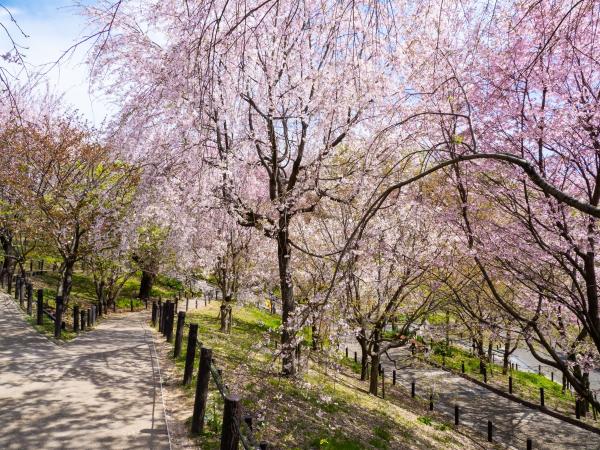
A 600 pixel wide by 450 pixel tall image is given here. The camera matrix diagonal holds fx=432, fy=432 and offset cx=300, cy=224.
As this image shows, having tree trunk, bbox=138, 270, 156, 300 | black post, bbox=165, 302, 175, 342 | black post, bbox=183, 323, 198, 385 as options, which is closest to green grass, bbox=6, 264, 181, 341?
tree trunk, bbox=138, 270, 156, 300

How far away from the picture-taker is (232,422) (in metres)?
4.57

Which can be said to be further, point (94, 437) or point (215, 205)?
point (215, 205)

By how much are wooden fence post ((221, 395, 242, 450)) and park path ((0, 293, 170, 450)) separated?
1.50m

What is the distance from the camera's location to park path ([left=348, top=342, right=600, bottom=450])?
14.3 meters

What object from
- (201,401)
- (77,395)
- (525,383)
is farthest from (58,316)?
(525,383)

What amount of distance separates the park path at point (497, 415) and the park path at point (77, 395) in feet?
24.2

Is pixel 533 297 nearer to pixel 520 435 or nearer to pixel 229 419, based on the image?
pixel 520 435

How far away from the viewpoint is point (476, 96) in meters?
7.68

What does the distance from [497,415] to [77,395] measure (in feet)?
50.3

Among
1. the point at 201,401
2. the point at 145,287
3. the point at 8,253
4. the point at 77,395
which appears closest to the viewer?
the point at 201,401

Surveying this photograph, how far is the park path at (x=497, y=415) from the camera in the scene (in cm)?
1426

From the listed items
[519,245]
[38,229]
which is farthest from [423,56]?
[38,229]

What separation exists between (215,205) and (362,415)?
21.2 ft

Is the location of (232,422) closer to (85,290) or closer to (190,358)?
(190,358)
